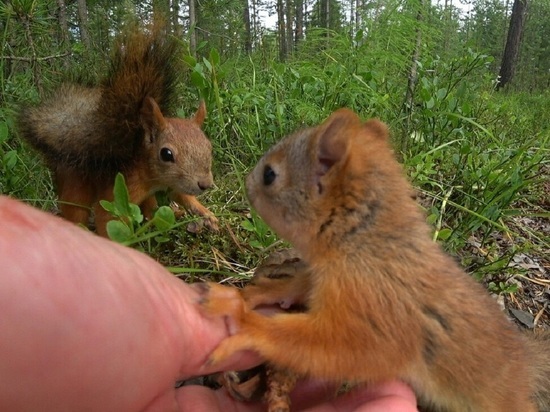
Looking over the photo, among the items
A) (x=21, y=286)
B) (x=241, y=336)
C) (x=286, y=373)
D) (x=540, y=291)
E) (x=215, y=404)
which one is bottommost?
(x=540, y=291)

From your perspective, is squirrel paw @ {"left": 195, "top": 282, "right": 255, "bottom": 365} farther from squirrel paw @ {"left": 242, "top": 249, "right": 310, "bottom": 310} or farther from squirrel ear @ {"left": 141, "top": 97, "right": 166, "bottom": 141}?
squirrel ear @ {"left": 141, "top": 97, "right": 166, "bottom": 141}

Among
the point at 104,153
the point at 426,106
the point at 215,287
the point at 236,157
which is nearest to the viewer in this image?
the point at 215,287

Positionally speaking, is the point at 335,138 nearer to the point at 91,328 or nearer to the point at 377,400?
the point at 377,400

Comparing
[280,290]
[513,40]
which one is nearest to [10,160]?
[280,290]

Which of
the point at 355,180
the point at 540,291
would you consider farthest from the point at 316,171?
the point at 540,291

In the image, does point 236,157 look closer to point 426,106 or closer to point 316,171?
point 426,106

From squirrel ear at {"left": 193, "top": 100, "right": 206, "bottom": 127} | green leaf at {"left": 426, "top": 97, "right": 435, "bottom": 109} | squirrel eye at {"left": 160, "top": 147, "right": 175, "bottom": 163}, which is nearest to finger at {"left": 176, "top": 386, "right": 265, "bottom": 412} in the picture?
squirrel eye at {"left": 160, "top": 147, "right": 175, "bottom": 163}

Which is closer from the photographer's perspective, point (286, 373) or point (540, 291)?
point (286, 373)

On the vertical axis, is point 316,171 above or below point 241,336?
above
